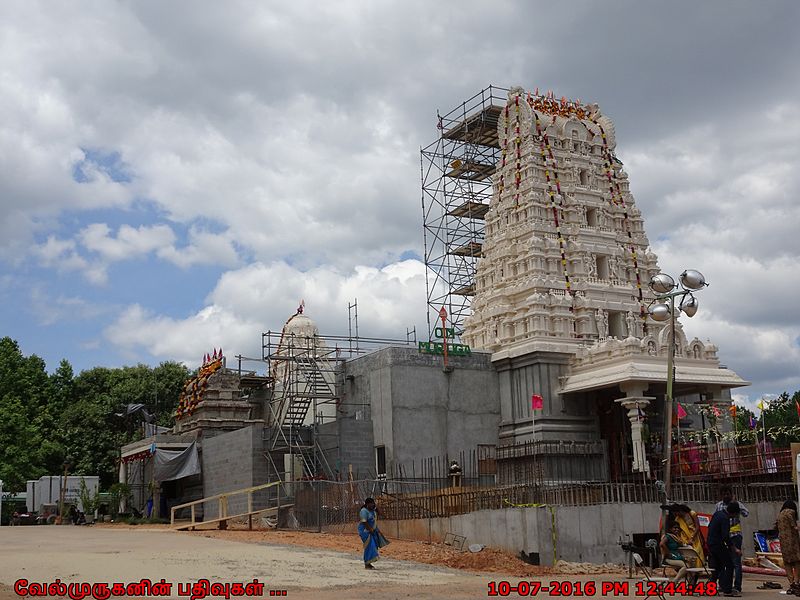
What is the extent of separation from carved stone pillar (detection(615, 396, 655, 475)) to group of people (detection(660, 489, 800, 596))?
56.5 ft

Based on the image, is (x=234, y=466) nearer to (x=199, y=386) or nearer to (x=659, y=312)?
(x=199, y=386)

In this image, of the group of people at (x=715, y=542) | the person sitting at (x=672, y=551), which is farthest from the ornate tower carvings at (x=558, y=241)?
the person sitting at (x=672, y=551)

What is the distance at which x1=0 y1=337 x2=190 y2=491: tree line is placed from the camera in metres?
52.8

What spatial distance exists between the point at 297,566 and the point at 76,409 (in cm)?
4559

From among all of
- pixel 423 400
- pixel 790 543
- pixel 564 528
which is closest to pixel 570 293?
pixel 423 400

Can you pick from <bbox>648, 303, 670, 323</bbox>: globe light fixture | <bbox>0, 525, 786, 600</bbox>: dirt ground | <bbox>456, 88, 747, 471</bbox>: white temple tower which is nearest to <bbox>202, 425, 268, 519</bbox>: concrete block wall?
<bbox>0, 525, 786, 600</bbox>: dirt ground

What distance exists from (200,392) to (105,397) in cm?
2359

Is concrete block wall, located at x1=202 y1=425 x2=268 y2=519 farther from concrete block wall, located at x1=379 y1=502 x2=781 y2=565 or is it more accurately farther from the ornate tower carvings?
concrete block wall, located at x1=379 y1=502 x2=781 y2=565

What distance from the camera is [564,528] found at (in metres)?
22.2

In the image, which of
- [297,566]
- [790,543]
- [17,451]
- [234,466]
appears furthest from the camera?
[17,451]

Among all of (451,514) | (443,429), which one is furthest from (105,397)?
(451,514)

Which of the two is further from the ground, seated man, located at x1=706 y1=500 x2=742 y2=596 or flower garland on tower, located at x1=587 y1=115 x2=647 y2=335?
flower garland on tower, located at x1=587 y1=115 x2=647 y2=335

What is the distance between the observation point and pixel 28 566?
1864 cm

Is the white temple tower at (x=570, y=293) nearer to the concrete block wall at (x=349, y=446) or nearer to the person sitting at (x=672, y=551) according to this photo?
the concrete block wall at (x=349, y=446)
